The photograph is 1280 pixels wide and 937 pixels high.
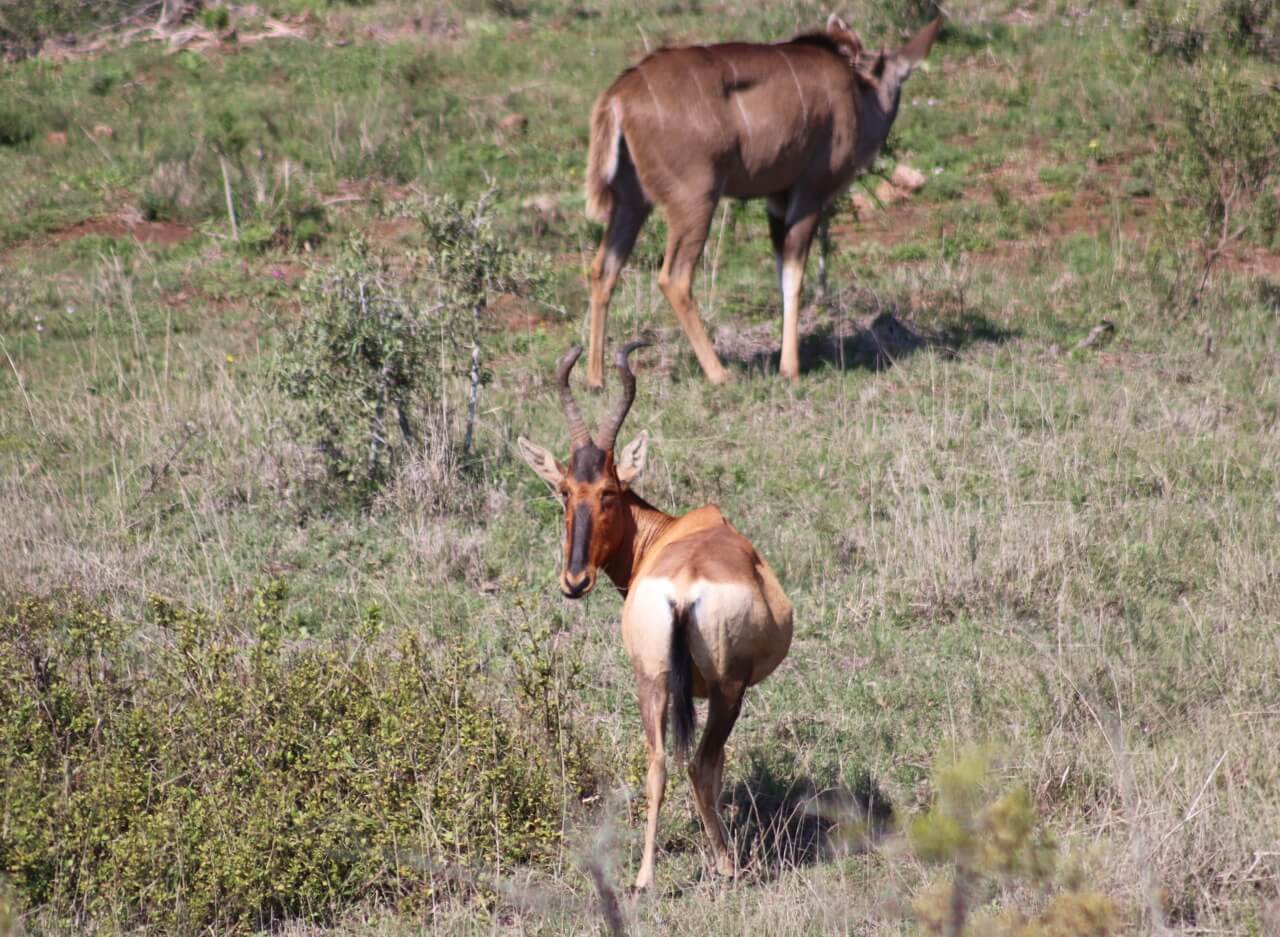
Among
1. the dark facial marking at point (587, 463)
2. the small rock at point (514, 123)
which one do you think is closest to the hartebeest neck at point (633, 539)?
the dark facial marking at point (587, 463)

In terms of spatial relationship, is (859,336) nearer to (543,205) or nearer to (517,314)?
(517,314)

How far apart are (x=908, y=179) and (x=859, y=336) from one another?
3.74m

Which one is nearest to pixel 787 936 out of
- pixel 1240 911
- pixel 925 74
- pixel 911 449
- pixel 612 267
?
pixel 1240 911

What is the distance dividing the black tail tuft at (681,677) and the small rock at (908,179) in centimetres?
1058

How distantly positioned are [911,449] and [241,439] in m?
4.16

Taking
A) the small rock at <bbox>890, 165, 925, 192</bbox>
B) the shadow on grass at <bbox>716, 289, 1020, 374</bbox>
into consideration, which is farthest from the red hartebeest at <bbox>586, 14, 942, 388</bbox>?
the small rock at <bbox>890, 165, 925, 192</bbox>

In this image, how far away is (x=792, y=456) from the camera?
9.52 meters

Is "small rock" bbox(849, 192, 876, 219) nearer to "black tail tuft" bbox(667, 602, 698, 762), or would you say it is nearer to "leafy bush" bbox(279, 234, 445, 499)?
"leafy bush" bbox(279, 234, 445, 499)

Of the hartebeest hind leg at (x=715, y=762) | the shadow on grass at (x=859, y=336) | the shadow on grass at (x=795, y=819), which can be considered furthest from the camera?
the shadow on grass at (x=859, y=336)

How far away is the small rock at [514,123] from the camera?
667 inches

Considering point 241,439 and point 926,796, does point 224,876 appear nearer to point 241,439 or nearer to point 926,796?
point 926,796

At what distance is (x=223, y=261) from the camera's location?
14.0 m

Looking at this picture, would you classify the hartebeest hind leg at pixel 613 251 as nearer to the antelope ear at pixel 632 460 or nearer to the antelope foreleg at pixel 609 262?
the antelope foreleg at pixel 609 262

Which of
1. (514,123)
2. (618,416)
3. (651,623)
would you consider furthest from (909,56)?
(651,623)
